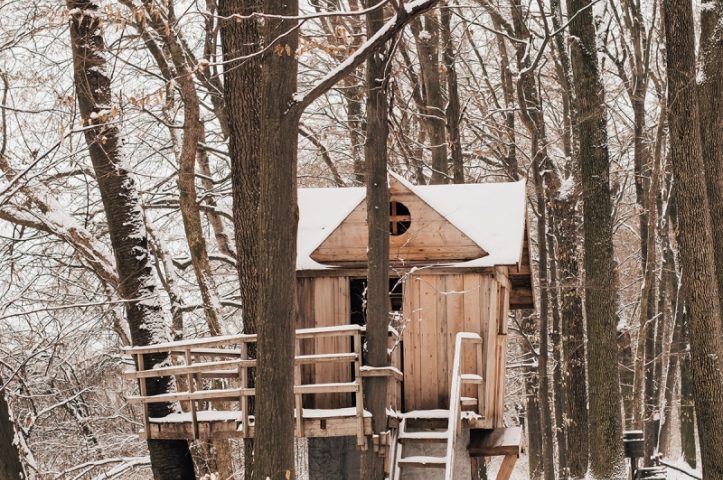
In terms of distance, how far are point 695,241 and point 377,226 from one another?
396 cm

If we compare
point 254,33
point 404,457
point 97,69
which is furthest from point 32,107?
point 404,457

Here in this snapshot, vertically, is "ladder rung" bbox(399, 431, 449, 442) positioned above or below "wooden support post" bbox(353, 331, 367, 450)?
below

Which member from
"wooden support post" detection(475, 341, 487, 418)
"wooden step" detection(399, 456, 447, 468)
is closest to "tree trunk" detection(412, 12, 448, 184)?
"wooden support post" detection(475, 341, 487, 418)

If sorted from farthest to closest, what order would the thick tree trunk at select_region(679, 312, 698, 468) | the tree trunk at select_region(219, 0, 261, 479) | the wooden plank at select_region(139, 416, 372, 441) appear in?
the thick tree trunk at select_region(679, 312, 698, 468), the wooden plank at select_region(139, 416, 372, 441), the tree trunk at select_region(219, 0, 261, 479)

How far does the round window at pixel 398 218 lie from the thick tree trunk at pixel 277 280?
16.9 ft

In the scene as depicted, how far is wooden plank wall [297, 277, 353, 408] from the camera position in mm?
13695

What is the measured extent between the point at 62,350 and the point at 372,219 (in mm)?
7461

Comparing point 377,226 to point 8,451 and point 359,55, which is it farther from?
point 8,451

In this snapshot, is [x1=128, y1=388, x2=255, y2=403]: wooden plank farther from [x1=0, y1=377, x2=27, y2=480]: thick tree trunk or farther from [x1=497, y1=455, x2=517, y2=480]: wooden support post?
[x1=497, y1=455, x2=517, y2=480]: wooden support post

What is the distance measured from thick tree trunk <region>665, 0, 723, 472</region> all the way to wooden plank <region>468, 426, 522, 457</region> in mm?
2959

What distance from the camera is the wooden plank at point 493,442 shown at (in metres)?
14.1

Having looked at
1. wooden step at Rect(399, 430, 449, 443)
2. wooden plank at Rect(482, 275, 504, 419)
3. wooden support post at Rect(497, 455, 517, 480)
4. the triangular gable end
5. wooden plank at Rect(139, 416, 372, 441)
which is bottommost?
wooden support post at Rect(497, 455, 517, 480)

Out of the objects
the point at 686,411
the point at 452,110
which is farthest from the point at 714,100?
the point at 686,411

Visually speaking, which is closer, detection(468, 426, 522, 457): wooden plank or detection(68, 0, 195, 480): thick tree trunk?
detection(68, 0, 195, 480): thick tree trunk
